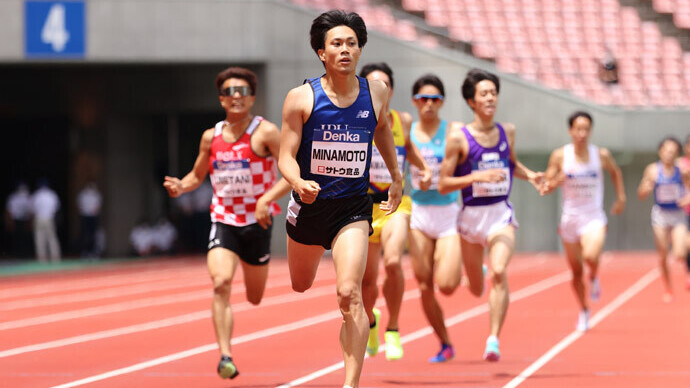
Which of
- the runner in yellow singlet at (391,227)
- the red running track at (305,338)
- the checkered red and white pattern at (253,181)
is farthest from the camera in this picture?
the runner in yellow singlet at (391,227)

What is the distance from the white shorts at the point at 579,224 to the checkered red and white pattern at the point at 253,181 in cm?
478

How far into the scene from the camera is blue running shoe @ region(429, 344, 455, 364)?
32.3ft

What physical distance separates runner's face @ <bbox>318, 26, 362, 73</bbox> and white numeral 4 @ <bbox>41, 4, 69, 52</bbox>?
1913 cm

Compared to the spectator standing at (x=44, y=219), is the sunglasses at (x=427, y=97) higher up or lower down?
higher up

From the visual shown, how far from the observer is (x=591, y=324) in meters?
13.2

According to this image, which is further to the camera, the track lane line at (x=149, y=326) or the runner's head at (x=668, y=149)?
the runner's head at (x=668, y=149)

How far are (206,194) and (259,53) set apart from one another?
7.45 m

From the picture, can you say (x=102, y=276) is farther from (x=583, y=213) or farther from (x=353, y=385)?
(x=353, y=385)

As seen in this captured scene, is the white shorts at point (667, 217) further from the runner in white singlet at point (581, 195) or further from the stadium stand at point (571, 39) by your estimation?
the stadium stand at point (571, 39)

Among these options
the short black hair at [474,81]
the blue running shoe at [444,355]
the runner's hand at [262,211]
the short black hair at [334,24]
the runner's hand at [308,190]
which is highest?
the short black hair at [334,24]

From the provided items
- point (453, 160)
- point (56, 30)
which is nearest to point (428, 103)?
point (453, 160)

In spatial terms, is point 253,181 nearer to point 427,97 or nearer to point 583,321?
point 427,97

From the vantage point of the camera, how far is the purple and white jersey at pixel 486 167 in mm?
10070

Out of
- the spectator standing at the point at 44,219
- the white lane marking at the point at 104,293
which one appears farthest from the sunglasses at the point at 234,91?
the spectator standing at the point at 44,219
